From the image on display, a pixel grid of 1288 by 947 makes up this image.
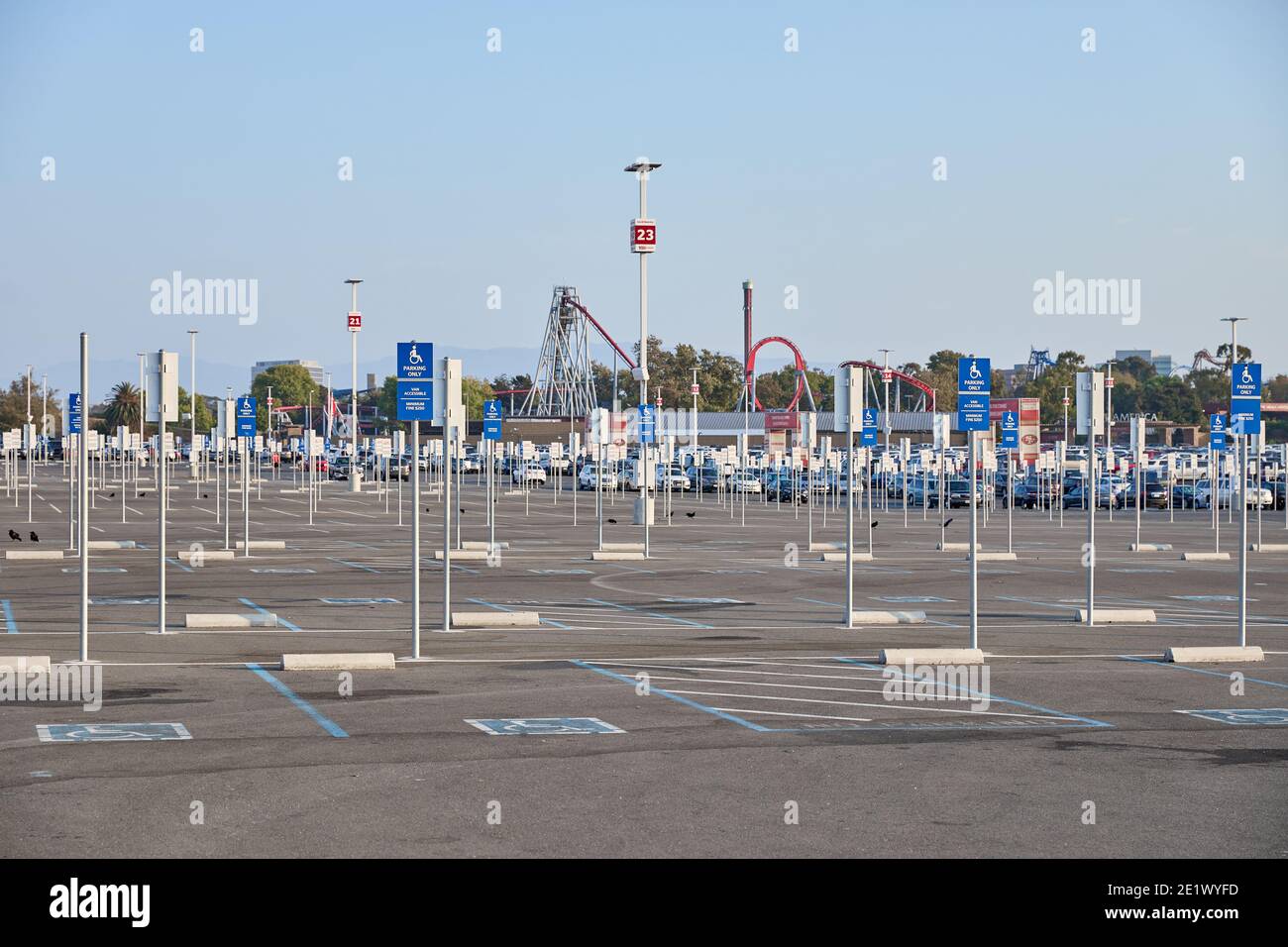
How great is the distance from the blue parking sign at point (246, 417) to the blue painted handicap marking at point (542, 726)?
2332 centimetres

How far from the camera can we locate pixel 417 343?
772 inches

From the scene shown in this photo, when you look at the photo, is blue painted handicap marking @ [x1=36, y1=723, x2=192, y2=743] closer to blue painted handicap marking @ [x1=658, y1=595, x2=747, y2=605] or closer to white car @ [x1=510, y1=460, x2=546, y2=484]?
blue painted handicap marking @ [x1=658, y1=595, x2=747, y2=605]

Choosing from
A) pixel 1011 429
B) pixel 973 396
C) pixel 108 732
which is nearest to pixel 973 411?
pixel 973 396

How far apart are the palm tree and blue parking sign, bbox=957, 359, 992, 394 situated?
17731 centimetres

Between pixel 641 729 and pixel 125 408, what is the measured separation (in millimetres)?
185324

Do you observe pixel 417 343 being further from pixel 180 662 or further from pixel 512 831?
pixel 512 831

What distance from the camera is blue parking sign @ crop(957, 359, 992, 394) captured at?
20.5m

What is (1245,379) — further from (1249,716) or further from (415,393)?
(415,393)

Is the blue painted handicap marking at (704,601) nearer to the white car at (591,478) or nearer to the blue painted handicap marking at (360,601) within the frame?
the blue painted handicap marking at (360,601)

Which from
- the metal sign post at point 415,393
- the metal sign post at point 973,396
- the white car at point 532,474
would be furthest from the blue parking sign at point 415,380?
the white car at point 532,474

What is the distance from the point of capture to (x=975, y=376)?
20531mm
